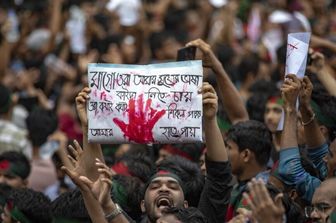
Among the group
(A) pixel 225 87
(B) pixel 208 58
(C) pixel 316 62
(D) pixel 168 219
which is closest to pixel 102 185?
(D) pixel 168 219

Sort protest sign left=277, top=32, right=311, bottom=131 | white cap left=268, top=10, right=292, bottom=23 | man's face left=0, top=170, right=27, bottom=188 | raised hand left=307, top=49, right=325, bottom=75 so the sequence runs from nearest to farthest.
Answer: protest sign left=277, top=32, right=311, bottom=131 → raised hand left=307, top=49, right=325, bottom=75 → man's face left=0, top=170, right=27, bottom=188 → white cap left=268, top=10, right=292, bottom=23

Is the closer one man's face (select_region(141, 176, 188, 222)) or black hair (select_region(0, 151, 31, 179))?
man's face (select_region(141, 176, 188, 222))

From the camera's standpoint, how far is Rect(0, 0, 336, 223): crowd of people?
612 centimetres

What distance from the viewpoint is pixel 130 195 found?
6.96 m

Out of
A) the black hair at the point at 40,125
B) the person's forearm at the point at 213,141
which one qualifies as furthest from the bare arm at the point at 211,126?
the black hair at the point at 40,125

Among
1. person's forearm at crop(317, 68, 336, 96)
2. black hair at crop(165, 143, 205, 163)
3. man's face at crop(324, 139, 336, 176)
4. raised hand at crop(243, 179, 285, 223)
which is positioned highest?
person's forearm at crop(317, 68, 336, 96)

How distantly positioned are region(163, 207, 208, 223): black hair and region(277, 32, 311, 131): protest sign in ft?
3.19

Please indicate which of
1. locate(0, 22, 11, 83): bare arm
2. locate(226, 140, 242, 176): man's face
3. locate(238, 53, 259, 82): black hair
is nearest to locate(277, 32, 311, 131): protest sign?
locate(226, 140, 242, 176): man's face

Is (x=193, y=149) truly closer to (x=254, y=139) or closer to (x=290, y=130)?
(x=254, y=139)

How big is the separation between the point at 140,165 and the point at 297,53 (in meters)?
1.59

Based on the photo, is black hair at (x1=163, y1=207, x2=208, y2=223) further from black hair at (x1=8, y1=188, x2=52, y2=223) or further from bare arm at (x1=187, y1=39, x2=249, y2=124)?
bare arm at (x1=187, y1=39, x2=249, y2=124)

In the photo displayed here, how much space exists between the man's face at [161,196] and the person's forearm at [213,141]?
297 millimetres

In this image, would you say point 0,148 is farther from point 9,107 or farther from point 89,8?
point 89,8

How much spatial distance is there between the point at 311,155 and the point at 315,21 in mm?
7206
